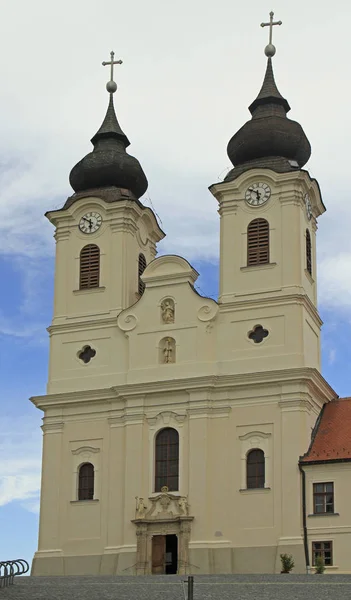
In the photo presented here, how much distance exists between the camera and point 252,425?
42.0 meters

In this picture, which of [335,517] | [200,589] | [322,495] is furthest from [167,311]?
[200,589]

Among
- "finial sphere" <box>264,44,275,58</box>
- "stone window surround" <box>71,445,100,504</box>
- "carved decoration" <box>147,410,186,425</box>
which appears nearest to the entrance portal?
"stone window surround" <box>71,445,100,504</box>

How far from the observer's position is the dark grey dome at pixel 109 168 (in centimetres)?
4772

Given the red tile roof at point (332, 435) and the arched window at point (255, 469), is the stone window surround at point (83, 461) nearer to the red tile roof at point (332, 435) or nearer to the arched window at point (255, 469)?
the arched window at point (255, 469)

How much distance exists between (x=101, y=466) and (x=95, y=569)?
3791 mm

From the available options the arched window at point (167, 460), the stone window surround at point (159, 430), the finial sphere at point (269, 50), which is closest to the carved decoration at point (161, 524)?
the arched window at point (167, 460)

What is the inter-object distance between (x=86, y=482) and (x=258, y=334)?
8.50 m

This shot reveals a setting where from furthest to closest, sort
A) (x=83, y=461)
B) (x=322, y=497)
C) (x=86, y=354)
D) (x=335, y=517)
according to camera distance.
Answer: (x=86, y=354) → (x=83, y=461) → (x=322, y=497) → (x=335, y=517)

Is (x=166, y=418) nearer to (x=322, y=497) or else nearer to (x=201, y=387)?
(x=201, y=387)

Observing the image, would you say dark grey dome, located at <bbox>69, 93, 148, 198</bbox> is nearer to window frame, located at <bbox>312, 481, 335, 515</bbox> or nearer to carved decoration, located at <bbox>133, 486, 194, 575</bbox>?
carved decoration, located at <bbox>133, 486, 194, 575</bbox>

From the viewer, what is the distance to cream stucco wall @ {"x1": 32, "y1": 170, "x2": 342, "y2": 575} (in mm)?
41062

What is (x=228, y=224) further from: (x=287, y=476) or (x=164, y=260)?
(x=287, y=476)

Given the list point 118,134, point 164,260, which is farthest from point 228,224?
point 118,134

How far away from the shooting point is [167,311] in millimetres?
44656
